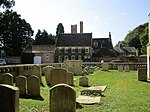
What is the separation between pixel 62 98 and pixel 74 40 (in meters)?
60.8

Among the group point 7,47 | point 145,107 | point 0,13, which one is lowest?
point 145,107

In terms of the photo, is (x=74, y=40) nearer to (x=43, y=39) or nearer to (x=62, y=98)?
(x=43, y=39)

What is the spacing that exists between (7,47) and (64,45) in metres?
15.6

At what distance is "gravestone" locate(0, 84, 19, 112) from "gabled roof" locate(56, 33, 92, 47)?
199 ft

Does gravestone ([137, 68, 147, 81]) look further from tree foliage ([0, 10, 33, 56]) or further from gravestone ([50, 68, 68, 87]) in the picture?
tree foliage ([0, 10, 33, 56])

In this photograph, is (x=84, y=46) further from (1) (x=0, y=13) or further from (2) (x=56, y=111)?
(2) (x=56, y=111)

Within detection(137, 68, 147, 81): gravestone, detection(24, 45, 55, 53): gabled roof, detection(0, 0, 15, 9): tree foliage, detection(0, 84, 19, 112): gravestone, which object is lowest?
detection(137, 68, 147, 81): gravestone

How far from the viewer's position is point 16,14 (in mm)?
64500

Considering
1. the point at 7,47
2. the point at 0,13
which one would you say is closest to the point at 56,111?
the point at 0,13

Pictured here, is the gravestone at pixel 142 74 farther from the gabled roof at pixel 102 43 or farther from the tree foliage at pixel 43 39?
the tree foliage at pixel 43 39

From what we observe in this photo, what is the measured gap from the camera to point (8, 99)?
19.7ft

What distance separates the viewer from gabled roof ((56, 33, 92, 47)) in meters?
67.2

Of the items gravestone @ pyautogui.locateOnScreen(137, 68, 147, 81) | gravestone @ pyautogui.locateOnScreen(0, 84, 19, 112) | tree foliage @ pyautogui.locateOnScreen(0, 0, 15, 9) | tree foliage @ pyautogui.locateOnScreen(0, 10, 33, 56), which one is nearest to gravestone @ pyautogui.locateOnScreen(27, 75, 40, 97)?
gravestone @ pyautogui.locateOnScreen(0, 84, 19, 112)

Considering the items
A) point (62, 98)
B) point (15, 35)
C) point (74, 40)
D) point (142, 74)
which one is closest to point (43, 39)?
point (74, 40)
